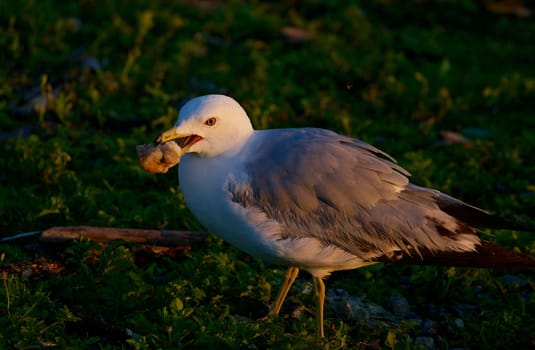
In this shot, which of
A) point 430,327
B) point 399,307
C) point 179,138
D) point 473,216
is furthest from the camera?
point 399,307

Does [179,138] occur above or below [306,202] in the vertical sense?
above

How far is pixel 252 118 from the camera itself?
7750 millimetres

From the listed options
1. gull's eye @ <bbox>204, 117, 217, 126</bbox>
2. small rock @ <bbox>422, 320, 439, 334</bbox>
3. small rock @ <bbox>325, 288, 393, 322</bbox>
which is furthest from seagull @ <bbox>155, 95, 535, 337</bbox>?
small rock @ <bbox>422, 320, 439, 334</bbox>

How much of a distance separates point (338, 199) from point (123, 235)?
1636 mm

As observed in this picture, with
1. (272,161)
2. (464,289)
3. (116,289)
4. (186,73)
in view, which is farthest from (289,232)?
(186,73)

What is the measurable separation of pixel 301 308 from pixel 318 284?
0.33 m

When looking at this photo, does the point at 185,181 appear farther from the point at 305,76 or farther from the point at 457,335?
the point at 305,76

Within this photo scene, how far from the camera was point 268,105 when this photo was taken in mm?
8070

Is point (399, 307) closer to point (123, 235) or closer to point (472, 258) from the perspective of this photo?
point (472, 258)

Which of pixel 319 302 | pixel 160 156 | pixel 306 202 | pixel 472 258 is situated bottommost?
pixel 319 302

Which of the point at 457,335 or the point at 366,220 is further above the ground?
the point at 366,220

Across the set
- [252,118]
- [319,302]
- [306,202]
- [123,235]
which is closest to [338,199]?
[306,202]

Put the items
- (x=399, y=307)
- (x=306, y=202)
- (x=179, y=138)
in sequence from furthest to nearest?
(x=399, y=307)
(x=179, y=138)
(x=306, y=202)

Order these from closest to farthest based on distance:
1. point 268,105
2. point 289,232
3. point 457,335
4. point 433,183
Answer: point 289,232 < point 457,335 < point 433,183 < point 268,105
